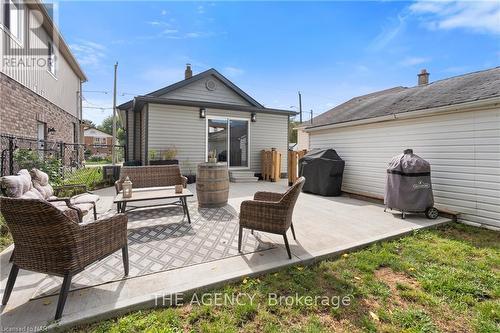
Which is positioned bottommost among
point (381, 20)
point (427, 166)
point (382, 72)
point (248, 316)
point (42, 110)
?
point (248, 316)

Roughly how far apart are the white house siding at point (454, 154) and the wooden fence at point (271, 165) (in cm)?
372

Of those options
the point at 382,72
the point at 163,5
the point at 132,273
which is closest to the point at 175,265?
the point at 132,273

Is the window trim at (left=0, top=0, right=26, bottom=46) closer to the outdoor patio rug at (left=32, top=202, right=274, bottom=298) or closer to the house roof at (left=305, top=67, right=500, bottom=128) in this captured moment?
the outdoor patio rug at (left=32, top=202, right=274, bottom=298)

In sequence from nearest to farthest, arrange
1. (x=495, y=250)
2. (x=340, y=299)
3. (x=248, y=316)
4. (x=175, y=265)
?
(x=248, y=316) → (x=340, y=299) → (x=175, y=265) → (x=495, y=250)

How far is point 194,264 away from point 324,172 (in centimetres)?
498

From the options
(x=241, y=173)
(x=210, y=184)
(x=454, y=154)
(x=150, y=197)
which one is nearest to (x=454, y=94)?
(x=454, y=154)

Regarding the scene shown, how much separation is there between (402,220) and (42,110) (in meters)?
11.6

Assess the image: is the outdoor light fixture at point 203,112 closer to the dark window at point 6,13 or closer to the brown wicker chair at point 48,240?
the dark window at point 6,13

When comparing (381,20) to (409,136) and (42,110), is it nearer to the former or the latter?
(409,136)

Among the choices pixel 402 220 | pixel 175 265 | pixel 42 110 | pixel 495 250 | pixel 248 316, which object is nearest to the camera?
pixel 248 316

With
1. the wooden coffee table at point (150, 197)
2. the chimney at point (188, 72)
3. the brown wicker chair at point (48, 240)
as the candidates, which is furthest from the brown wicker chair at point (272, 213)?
the chimney at point (188, 72)

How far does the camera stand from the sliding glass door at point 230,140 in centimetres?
978

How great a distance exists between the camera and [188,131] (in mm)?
9266

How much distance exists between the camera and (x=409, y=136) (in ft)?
18.3
